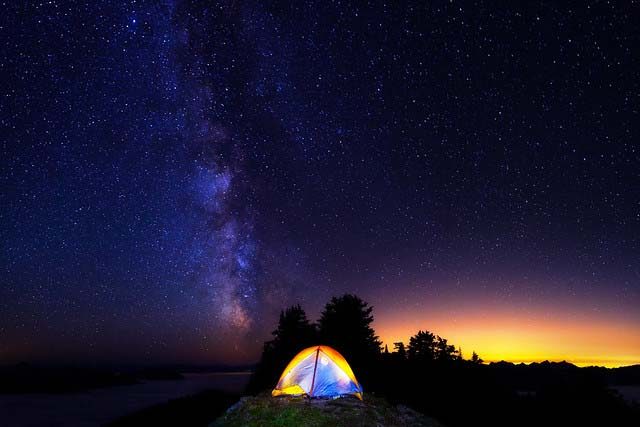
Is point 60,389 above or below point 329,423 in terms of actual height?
below

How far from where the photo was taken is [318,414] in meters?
11.7

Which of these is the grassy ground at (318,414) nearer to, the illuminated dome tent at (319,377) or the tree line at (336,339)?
the illuminated dome tent at (319,377)

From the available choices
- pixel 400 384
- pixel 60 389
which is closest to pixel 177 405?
pixel 400 384

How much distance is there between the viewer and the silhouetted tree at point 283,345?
89.8ft

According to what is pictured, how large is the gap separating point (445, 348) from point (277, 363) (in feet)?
39.3

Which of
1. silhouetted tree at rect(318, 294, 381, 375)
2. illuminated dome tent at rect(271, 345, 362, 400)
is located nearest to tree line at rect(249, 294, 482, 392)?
silhouetted tree at rect(318, 294, 381, 375)

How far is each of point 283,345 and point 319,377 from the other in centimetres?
2043

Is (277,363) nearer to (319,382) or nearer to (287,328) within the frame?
(287,328)

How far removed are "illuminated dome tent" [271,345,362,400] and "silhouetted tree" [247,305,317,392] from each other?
10.3 meters

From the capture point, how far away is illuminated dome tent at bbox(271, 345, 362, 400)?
45.2ft

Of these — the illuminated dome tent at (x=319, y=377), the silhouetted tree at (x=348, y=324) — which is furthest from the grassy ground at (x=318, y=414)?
the silhouetted tree at (x=348, y=324)

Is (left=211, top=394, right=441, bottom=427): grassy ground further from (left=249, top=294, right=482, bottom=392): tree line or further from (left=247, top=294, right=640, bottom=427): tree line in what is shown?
(left=249, top=294, right=482, bottom=392): tree line

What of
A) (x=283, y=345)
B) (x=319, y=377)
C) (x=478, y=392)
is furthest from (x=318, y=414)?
(x=283, y=345)

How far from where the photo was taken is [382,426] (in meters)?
11.2
